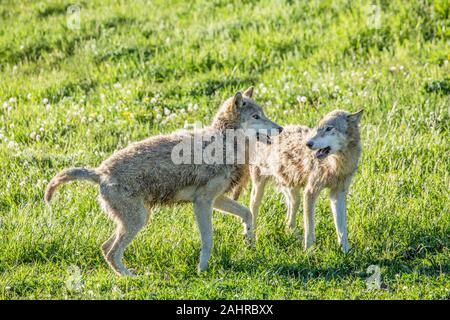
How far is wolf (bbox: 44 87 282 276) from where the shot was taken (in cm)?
777

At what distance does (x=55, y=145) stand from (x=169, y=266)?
3668mm

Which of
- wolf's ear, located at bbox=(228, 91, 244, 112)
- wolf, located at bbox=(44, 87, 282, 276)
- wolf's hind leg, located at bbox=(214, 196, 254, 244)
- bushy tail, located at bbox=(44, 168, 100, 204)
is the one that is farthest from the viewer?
Answer: wolf's ear, located at bbox=(228, 91, 244, 112)

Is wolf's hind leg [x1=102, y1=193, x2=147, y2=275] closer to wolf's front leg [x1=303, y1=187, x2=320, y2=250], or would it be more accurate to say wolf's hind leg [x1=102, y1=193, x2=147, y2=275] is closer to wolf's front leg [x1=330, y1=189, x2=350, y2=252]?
wolf's front leg [x1=303, y1=187, x2=320, y2=250]

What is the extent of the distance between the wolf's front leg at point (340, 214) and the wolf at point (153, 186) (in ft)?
2.97

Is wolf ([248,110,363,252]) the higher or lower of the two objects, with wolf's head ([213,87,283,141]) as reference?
lower

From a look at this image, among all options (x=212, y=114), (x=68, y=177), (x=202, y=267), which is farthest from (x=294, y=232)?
(x=212, y=114)

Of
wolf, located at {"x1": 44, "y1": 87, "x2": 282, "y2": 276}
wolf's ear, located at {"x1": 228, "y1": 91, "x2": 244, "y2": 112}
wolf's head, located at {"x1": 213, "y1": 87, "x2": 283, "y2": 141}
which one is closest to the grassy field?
wolf, located at {"x1": 44, "y1": 87, "x2": 282, "y2": 276}

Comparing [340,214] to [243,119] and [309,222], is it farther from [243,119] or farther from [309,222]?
[243,119]

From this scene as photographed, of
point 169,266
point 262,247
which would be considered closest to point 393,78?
point 262,247

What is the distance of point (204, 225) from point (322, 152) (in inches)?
56.1

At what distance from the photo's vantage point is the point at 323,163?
8.46 metres

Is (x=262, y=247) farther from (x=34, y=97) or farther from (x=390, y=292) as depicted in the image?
(x=34, y=97)

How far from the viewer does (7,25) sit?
52.4 ft

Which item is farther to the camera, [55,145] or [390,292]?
[55,145]
